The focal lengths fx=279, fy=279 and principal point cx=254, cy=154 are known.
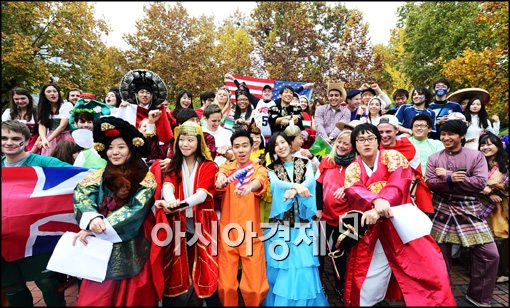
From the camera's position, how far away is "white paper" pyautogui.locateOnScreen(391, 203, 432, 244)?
275cm

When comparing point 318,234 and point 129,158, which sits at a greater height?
point 129,158

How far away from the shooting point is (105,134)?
112 inches

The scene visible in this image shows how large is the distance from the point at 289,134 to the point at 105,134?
7.25ft

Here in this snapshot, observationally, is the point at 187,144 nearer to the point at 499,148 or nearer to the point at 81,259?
the point at 81,259

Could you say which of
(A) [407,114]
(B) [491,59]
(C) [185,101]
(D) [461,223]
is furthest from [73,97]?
(D) [461,223]

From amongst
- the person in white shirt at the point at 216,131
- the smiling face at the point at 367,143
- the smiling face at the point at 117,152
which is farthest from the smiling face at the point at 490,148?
the smiling face at the point at 117,152

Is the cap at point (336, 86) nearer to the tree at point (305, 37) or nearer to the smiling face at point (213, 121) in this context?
the tree at point (305, 37)

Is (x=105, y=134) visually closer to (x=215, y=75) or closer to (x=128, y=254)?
(x=128, y=254)

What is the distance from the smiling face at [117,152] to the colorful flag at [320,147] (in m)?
3.17

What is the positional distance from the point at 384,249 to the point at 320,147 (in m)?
2.27

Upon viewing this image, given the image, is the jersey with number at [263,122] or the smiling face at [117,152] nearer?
the smiling face at [117,152]

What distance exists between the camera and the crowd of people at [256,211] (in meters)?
2.73

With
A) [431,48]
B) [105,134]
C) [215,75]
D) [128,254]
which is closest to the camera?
[128,254]

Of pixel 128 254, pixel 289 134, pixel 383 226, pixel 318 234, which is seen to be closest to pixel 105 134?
pixel 128 254
